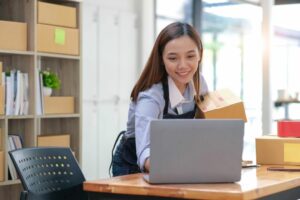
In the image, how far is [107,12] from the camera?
514 centimetres

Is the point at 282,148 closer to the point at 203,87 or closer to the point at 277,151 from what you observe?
the point at 277,151

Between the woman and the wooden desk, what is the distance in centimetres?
26

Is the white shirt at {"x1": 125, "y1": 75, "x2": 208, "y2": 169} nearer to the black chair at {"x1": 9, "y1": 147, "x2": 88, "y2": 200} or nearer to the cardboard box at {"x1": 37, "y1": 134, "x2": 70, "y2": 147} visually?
the black chair at {"x1": 9, "y1": 147, "x2": 88, "y2": 200}

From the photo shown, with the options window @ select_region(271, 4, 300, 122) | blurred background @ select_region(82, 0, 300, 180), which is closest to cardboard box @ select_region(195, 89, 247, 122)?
blurred background @ select_region(82, 0, 300, 180)

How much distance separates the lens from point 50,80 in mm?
4125

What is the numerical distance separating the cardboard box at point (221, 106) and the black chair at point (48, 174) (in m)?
0.58

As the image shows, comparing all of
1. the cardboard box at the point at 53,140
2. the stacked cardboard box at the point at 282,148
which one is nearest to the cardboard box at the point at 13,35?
the cardboard box at the point at 53,140

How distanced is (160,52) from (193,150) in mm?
588

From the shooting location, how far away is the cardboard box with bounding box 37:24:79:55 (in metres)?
4.00

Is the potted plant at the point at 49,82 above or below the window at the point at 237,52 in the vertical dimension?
below

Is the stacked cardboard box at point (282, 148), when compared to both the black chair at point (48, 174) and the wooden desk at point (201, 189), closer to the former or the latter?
the wooden desk at point (201, 189)

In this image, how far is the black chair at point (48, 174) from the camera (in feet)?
6.61

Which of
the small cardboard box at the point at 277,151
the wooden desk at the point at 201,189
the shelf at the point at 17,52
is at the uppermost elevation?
the shelf at the point at 17,52

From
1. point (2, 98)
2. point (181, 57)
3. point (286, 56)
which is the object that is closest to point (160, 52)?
point (181, 57)
